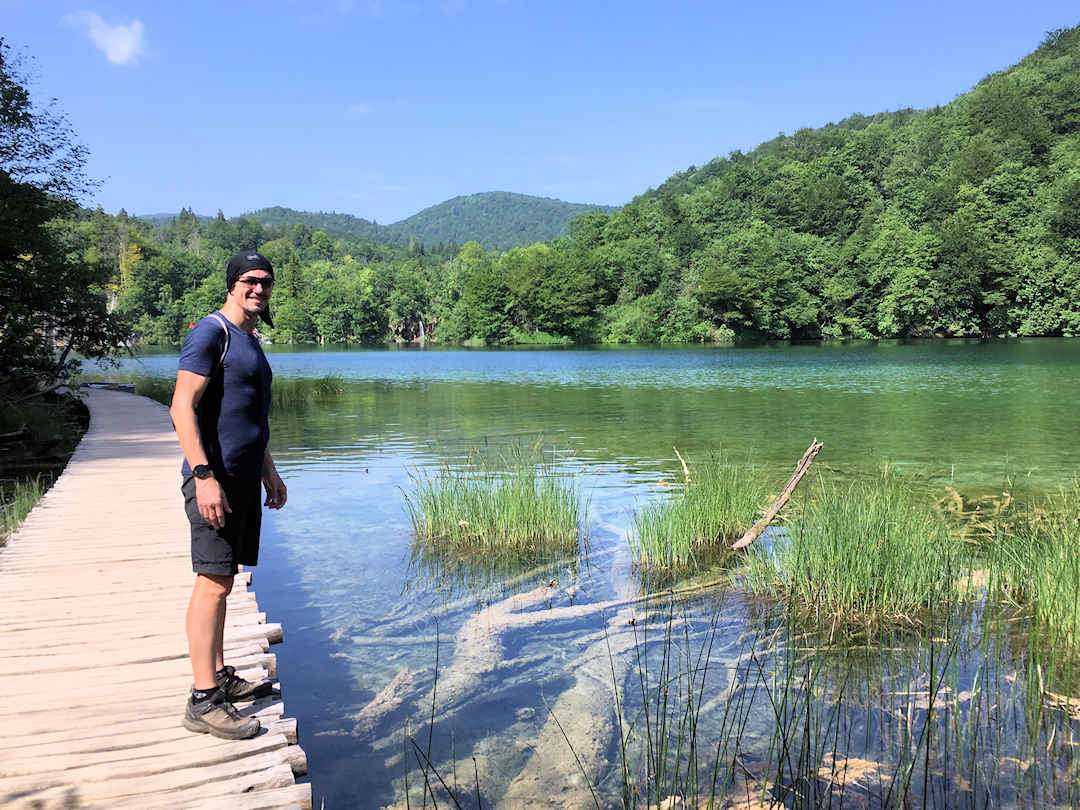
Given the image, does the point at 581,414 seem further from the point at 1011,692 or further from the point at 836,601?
the point at 1011,692

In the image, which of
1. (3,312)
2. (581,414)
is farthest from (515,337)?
(3,312)

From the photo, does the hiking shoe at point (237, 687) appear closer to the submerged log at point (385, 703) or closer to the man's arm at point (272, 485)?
the man's arm at point (272, 485)

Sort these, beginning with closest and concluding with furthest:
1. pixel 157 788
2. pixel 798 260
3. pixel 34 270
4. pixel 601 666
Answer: pixel 157 788 → pixel 601 666 → pixel 34 270 → pixel 798 260

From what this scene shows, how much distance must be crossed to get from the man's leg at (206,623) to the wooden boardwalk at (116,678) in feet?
0.88

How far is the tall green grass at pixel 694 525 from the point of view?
689 centimetres

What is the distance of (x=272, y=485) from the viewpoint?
364 cm

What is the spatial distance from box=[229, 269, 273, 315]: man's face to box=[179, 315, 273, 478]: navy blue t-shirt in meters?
0.12

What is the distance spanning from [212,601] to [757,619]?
3943 millimetres

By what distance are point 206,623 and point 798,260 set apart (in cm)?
7280

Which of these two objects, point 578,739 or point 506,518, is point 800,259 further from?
point 578,739

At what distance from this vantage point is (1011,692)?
4277 mm

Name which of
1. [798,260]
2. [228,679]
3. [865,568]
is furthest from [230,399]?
[798,260]

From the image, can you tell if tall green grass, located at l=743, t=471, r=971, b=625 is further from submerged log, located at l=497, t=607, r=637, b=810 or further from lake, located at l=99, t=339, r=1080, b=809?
submerged log, located at l=497, t=607, r=637, b=810

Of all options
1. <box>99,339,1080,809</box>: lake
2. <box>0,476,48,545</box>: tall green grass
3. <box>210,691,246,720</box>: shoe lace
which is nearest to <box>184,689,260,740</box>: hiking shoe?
<box>210,691,246,720</box>: shoe lace
